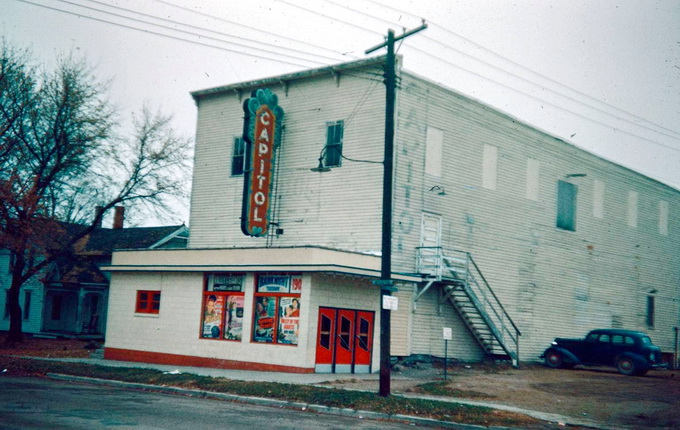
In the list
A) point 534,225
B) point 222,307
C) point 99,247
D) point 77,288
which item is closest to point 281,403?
point 222,307

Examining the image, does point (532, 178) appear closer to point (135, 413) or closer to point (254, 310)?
point (254, 310)

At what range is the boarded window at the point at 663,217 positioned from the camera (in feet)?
133

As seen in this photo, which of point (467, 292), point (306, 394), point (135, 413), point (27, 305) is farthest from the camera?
point (27, 305)

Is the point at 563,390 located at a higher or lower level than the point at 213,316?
lower

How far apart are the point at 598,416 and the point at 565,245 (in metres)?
19.5

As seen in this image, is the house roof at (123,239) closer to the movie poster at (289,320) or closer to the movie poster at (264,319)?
the movie poster at (264,319)

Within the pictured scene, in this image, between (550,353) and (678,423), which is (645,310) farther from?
(678,423)

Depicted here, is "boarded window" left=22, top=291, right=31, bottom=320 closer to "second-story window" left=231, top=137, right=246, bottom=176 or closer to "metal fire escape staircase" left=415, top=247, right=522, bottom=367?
"second-story window" left=231, top=137, right=246, bottom=176

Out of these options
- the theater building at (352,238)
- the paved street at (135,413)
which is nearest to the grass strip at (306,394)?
the paved street at (135,413)

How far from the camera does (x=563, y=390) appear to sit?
20.3 metres

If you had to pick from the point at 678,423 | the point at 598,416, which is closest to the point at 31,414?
the point at 598,416

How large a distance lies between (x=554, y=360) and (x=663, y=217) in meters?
16.5

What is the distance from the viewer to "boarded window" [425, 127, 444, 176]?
2689 cm

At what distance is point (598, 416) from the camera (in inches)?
597
